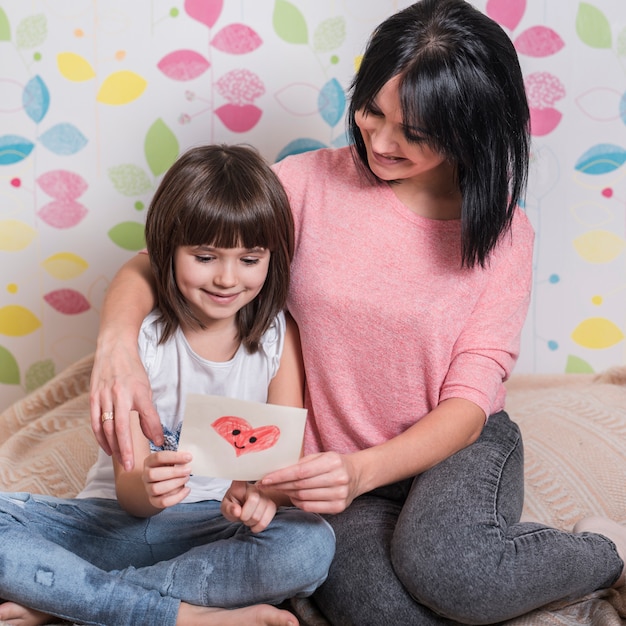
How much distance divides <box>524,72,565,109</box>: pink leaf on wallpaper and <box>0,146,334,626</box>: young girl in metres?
1.01

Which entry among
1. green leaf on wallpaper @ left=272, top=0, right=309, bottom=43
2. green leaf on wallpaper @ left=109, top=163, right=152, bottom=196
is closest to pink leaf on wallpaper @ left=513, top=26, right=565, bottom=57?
green leaf on wallpaper @ left=272, top=0, right=309, bottom=43

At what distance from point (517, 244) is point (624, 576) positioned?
0.63 metres

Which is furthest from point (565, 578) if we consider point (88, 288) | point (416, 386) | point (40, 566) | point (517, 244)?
point (88, 288)

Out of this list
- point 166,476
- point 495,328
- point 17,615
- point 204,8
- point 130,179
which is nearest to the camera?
point 166,476

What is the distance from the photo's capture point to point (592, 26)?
2182 millimetres

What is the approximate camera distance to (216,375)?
5.09ft

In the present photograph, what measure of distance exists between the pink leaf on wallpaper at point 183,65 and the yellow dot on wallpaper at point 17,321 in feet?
2.60

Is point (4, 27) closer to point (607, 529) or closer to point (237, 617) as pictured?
point (237, 617)

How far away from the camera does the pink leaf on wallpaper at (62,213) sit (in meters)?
2.29

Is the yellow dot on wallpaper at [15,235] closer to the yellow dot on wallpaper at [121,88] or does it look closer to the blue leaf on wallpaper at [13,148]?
the blue leaf on wallpaper at [13,148]

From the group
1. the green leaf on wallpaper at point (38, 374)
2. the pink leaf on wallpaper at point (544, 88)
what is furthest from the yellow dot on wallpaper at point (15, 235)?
the pink leaf on wallpaper at point (544, 88)

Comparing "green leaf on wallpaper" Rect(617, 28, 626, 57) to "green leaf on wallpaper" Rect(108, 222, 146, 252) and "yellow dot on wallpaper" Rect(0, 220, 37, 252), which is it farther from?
"yellow dot on wallpaper" Rect(0, 220, 37, 252)

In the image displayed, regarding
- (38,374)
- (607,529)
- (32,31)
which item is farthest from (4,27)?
(607,529)

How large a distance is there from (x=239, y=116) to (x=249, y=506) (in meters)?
1.24
